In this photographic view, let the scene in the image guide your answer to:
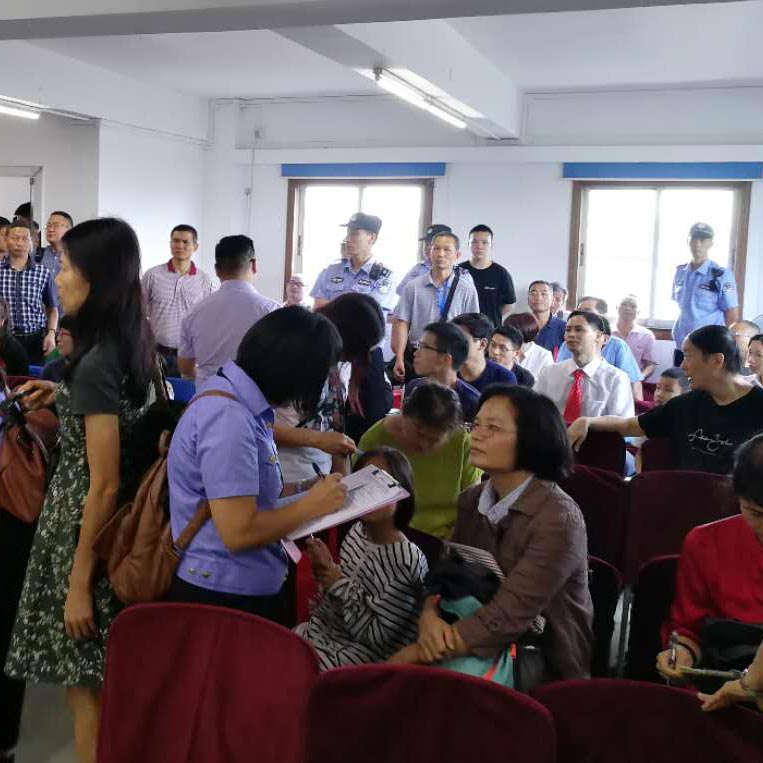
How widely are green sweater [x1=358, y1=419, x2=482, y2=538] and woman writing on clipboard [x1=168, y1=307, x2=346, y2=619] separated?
119cm

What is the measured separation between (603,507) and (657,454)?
57cm

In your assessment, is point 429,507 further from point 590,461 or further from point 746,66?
point 746,66

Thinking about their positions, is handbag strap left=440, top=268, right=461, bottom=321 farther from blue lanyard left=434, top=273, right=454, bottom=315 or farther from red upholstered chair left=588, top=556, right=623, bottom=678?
red upholstered chair left=588, top=556, right=623, bottom=678

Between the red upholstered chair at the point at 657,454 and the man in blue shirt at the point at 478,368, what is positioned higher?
the man in blue shirt at the point at 478,368

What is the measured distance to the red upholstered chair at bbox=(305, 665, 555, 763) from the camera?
1.39 m

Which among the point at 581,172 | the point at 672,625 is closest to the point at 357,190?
the point at 581,172

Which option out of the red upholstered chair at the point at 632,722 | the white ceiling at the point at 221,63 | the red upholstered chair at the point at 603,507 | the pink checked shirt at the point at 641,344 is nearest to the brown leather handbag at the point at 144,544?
the red upholstered chair at the point at 632,722

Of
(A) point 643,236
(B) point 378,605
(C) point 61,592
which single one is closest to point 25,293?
(C) point 61,592

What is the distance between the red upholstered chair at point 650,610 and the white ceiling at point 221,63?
5.74 m

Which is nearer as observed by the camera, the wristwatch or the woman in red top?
the wristwatch

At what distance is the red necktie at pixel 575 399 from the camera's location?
174 inches

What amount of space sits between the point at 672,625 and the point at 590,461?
73.1 inches

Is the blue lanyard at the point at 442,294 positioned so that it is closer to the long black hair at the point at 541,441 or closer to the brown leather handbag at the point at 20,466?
the long black hair at the point at 541,441

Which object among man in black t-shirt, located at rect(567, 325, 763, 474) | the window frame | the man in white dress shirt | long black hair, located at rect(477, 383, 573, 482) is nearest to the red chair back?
man in black t-shirt, located at rect(567, 325, 763, 474)
